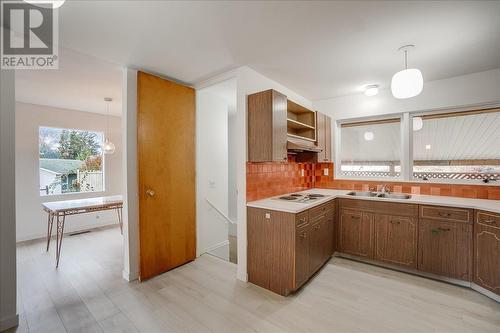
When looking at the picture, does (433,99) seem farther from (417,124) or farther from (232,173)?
(232,173)

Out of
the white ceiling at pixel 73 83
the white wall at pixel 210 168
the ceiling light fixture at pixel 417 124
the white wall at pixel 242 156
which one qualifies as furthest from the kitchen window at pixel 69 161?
the ceiling light fixture at pixel 417 124

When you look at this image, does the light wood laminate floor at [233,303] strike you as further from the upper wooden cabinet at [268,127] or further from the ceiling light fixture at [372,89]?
the ceiling light fixture at [372,89]

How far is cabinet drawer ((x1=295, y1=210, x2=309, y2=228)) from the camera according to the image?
222 centimetres

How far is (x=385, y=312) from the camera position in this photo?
200 cm

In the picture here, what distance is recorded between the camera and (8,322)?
1.80 m

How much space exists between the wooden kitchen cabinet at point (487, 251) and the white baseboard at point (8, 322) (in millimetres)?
4419

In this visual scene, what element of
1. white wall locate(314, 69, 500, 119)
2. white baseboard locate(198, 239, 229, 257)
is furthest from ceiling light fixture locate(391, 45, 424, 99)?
white baseboard locate(198, 239, 229, 257)

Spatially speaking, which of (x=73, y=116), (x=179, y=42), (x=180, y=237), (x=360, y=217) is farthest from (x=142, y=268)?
(x=73, y=116)

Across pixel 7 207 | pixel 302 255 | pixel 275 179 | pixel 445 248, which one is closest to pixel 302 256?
pixel 302 255

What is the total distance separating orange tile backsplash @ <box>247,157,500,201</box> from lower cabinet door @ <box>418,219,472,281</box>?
74 centimetres

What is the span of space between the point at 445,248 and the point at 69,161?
6.56 metres

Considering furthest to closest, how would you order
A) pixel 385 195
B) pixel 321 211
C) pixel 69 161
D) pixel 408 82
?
pixel 69 161, pixel 385 195, pixel 321 211, pixel 408 82

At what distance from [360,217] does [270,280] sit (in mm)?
1561

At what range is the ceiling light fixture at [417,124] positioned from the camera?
328 centimetres
